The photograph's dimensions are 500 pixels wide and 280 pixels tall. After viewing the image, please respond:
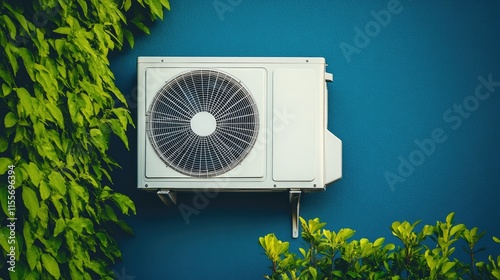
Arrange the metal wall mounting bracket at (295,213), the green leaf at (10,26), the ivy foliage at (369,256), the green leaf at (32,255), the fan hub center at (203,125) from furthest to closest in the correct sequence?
the metal wall mounting bracket at (295,213), the fan hub center at (203,125), the ivy foliage at (369,256), the green leaf at (32,255), the green leaf at (10,26)

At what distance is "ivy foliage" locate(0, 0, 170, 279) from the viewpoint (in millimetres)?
3023

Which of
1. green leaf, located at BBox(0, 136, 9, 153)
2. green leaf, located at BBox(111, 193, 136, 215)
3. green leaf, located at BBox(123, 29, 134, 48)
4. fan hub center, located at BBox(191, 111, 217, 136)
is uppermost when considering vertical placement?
green leaf, located at BBox(123, 29, 134, 48)

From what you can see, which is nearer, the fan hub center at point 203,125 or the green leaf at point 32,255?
the green leaf at point 32,255

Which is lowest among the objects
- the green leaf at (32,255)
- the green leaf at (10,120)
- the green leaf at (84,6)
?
the green leaf at (32,255)

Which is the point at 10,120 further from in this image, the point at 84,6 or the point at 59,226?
the point at 84,6

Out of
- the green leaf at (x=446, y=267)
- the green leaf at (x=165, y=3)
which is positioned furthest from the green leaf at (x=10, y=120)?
the green leaf at (x=446, y=267)

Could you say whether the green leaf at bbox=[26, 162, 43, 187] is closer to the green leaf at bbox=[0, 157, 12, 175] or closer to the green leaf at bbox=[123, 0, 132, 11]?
the green leaf at bbox=[0, 157, 12, 175]

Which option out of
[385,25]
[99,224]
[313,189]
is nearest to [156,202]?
[99,224]

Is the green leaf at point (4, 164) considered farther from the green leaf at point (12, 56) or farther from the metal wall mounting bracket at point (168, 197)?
the metal wall mounting bracket at point (168, 197)

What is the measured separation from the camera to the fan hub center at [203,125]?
356cm

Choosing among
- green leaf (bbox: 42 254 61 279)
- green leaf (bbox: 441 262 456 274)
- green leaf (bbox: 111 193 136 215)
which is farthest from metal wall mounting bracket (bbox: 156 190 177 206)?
green leaf (bbox: 441 262 456 274)

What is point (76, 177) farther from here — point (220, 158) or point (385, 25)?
point (385, 25)

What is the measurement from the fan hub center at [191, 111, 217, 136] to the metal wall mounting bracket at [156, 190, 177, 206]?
0.96ft

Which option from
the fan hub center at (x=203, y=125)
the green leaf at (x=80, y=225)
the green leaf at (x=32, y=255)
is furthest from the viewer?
the fan hub center at (x=203, y=125)
